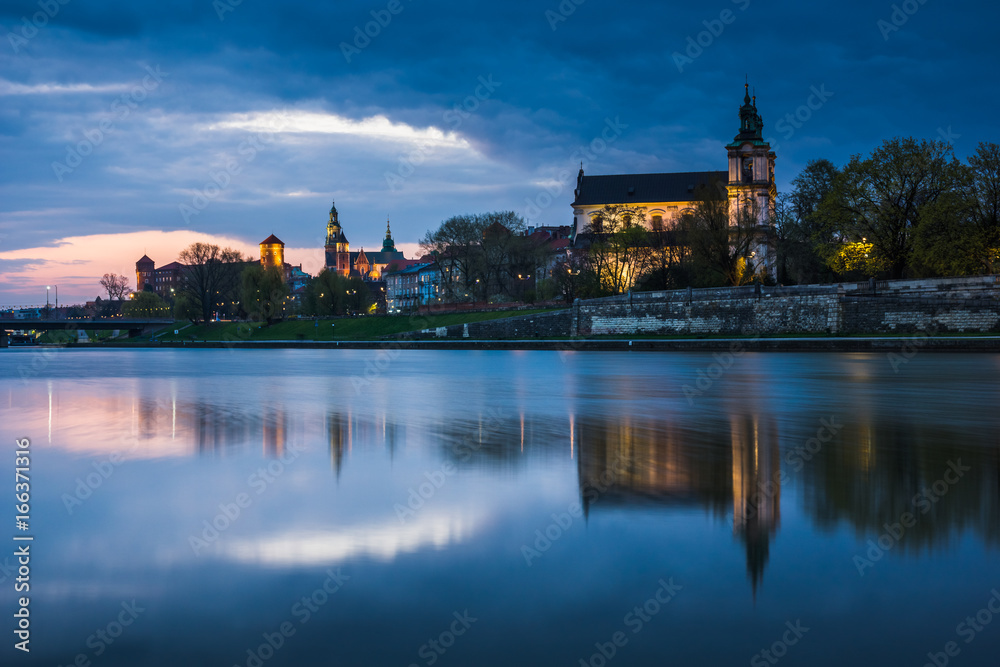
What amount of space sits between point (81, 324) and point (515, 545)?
114413 millimetres

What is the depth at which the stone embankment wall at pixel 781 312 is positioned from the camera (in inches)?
2021

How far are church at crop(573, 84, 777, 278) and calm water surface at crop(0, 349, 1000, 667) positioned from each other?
298ft

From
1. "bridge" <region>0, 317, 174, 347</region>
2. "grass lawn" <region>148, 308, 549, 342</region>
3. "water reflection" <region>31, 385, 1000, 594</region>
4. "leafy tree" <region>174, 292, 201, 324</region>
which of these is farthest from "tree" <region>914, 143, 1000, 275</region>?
"leafy tree" <region>174, 292, 201, 324</region>

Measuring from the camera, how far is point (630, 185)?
119 metres

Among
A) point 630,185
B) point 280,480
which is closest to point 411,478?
point 280,480

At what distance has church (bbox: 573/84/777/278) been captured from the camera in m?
104

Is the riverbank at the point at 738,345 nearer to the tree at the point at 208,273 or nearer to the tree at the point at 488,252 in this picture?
the tree at the point at 488,252

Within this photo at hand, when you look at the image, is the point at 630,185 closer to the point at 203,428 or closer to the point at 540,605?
the point at 203,428

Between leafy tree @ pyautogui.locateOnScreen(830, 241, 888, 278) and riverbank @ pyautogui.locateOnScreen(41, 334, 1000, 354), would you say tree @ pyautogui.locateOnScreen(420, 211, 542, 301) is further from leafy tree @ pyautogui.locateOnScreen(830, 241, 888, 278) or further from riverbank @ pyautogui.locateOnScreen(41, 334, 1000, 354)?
leafy tree @ pyautogui.locateOnScreen(830, 241, 888, 278)

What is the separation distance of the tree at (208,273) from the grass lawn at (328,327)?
171 inches

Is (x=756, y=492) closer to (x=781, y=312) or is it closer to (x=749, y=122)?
(x=781, y=312)

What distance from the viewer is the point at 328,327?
10575 cm

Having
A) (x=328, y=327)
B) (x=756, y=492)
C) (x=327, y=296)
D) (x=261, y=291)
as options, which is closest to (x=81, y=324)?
(x=261, y=291)

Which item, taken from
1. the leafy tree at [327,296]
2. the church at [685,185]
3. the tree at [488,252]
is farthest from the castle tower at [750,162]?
the leafy tree at [327,296]
